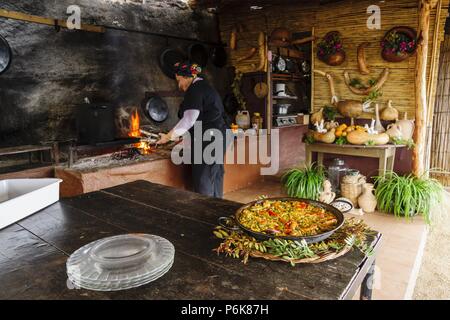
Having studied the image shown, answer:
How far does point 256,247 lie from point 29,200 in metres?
1.23

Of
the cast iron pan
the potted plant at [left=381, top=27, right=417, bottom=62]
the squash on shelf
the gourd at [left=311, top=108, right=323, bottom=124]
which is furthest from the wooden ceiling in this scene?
the cast iron pan

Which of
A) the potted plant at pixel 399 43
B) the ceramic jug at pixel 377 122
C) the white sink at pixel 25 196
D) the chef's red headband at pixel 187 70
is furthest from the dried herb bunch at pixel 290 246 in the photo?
the potted plant at pixel 399 43

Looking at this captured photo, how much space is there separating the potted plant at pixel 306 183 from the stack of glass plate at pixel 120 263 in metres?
3.59

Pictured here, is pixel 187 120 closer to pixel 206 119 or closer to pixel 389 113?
pixel 206 119

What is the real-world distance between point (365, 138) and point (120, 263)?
4022 mm

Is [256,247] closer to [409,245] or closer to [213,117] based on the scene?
[213,117]

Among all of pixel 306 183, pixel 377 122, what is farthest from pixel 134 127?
pixel 377 122

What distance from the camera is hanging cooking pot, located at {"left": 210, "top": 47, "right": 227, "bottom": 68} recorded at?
6562 millimetres

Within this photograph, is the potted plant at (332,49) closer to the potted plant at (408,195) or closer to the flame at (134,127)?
the potted plant at (408,195)

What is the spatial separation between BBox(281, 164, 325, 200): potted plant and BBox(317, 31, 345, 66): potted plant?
70.3 inches

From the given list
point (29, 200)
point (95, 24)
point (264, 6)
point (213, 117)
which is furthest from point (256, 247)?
point (264, 6)

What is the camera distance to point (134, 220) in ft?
5.81

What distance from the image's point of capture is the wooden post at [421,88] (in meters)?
4.34

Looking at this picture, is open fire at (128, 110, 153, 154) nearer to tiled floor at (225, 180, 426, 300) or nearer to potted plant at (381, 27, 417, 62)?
tiled floor at (225, 180, 426, 300)
